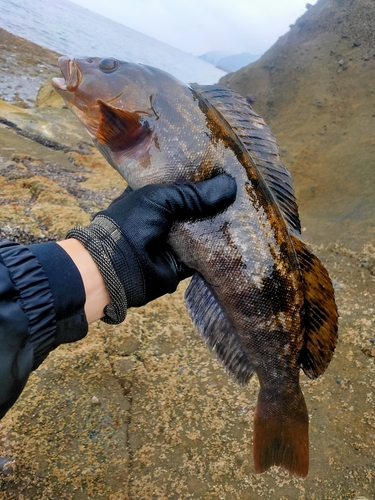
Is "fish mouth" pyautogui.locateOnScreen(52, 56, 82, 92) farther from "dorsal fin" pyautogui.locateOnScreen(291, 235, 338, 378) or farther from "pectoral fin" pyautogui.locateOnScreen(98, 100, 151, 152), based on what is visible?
"dorsal fin" pyautogui.locateOnScreen(291, 235, 338, 378)

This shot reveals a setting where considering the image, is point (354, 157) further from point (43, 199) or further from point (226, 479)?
point (226, 479)

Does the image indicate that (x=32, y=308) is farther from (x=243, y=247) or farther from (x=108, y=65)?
(x=108, y=65)

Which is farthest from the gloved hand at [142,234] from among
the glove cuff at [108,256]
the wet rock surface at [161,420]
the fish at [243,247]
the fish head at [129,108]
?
the wet rock surface at [161,420]

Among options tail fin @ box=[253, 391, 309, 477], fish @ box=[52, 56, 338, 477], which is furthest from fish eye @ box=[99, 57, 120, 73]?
tail fin @ box=[253, 391, 309, 477]

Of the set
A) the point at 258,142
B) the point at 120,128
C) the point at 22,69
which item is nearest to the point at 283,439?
the point at 258,142

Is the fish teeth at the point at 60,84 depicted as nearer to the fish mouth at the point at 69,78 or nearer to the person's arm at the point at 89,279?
the fish mouth at the point at 69,78

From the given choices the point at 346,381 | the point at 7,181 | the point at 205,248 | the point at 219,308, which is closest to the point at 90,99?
the point at 205,248
